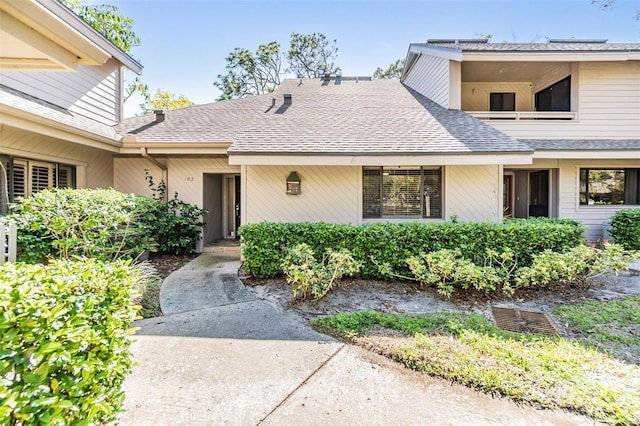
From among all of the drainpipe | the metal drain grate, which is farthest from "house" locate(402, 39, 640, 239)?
the drainpipe

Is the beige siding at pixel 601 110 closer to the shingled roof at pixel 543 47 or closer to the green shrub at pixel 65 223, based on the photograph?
the shingled roof at pixel 543 47

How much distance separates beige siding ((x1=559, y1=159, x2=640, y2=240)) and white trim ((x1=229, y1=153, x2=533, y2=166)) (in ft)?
15.4

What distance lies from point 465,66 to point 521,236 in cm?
705

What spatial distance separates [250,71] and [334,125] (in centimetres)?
2182

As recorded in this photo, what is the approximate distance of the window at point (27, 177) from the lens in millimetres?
6238

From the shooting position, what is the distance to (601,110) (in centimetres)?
975

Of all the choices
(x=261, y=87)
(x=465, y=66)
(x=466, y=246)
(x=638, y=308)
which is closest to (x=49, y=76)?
(x=466, y=246)

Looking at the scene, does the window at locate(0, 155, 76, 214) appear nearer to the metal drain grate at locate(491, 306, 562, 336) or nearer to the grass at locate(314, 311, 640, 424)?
the grass at locate(314, 311, 640, 424)

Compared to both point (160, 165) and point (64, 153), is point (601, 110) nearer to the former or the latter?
point (160, 165)

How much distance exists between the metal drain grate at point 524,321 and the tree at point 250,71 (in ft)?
86.8

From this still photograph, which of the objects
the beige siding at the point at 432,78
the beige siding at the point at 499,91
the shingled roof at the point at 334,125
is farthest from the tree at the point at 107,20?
the beige siding at the point at 499,91

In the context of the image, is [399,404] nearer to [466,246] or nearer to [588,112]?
[466,246]

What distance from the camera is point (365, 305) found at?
5086mm

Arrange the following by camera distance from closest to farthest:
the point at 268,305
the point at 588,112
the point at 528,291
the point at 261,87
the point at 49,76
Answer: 1. the point at 268,305
2. the point at 528,291
3. the point at 49,76
4. the point at 588,112
5. the point at 261,87
